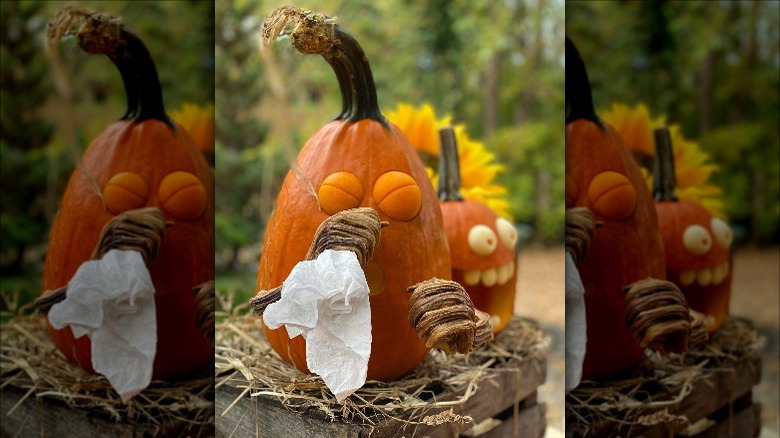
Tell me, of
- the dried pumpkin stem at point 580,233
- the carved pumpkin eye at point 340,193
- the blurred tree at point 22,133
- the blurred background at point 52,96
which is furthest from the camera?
the blurred tree at point 22,133

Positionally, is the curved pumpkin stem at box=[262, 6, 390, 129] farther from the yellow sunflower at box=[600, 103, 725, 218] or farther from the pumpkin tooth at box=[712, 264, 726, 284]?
the pumpkin tooth at box=[712, 264, 726, 284]

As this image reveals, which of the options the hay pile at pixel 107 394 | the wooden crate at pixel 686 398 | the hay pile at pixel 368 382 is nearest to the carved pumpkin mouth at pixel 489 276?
the hay pile at pixel 368 382

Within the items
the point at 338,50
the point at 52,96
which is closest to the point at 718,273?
the point at 338,50

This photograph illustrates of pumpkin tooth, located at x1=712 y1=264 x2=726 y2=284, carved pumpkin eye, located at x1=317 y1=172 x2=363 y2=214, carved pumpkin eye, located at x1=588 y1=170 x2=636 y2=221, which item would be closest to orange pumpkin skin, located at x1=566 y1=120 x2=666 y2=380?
carved pumpkin eye, located at x1=588 y1=170 x2=636 y2=221

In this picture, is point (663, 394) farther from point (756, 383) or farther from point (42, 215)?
point (42, 215)

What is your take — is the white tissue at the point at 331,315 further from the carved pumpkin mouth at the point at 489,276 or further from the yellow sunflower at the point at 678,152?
the yellow sunflower at the point at 678,152

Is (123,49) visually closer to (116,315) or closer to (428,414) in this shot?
(116,315)

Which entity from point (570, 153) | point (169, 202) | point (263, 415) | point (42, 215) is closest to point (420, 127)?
point (570, 153)
